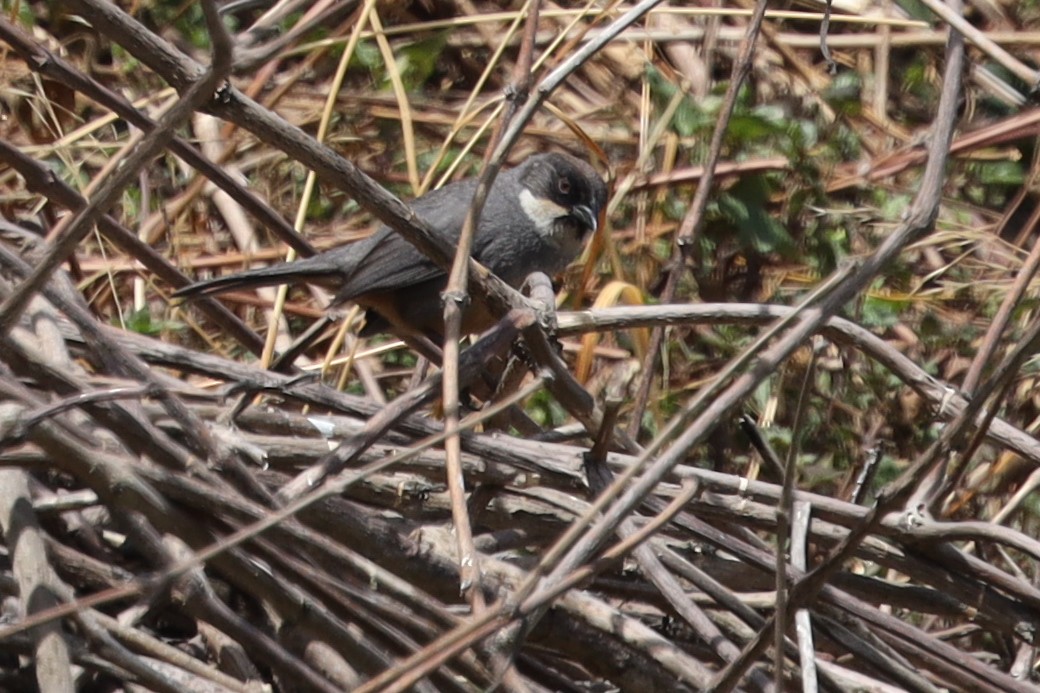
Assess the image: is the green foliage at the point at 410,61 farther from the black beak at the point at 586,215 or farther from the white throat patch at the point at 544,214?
the black beak at the point at 586,215

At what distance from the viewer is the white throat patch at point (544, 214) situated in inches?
212

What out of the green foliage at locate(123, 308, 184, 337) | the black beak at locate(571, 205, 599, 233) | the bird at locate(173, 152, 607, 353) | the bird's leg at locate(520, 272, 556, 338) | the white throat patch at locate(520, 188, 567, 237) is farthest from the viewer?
the white throat patch at locate(520, 188, 567, 237)

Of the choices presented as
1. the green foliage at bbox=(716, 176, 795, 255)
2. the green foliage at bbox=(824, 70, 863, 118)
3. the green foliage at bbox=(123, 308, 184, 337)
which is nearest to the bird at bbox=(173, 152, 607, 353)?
the green foliage at bbox=(123, 308, 184, 337)

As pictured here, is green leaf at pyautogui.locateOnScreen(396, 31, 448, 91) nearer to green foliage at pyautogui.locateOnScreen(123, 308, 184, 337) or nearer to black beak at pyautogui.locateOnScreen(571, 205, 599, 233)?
black beak at pyautogui.locateOnScreen(571, 205, 599, 233)

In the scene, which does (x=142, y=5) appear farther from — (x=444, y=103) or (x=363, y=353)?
(x=363, y=353)

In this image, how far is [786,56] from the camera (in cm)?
615

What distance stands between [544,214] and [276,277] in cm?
114

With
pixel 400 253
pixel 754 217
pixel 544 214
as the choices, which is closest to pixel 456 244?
pixel 400 253

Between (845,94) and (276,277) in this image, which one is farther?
(845,94)

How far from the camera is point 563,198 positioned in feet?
17.7

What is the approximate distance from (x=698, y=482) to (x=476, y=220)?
62cm

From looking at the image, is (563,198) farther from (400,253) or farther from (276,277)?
(276,277)

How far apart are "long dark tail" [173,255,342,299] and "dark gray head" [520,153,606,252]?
86 cm

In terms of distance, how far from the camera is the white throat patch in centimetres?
539
